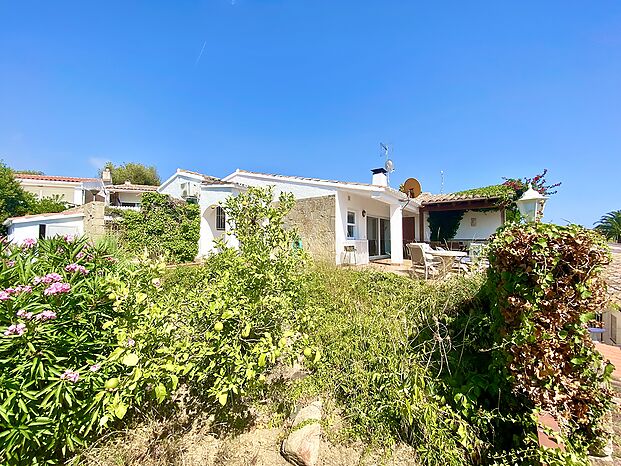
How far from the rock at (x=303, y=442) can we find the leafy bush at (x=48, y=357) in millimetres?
2335

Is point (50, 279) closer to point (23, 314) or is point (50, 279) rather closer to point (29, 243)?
point (23, 314)

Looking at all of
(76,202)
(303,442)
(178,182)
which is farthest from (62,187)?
(303,442)

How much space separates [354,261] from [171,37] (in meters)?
15.1

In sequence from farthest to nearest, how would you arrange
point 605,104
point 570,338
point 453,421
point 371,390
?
point 605,104, point 371,390, point 453,421, point 570,338

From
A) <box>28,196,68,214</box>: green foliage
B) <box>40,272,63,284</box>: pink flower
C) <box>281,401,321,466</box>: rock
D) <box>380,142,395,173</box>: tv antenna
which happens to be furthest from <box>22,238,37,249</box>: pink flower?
<box>28,196,68,214</box>: green foliage

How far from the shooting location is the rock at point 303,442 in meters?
3.39

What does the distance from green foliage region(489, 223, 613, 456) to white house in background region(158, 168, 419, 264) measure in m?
8.71

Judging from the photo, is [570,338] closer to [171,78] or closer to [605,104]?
[605,104]

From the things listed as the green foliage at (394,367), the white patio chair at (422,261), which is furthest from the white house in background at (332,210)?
the green foliage at (394,367)

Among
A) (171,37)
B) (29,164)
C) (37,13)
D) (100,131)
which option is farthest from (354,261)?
(29,164)

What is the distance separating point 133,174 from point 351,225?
42.5 metres

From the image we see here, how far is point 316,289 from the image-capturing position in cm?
684

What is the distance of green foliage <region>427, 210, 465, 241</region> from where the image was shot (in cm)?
2179

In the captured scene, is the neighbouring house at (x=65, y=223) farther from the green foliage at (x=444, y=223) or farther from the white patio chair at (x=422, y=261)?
the green foliage at (x=444, y=223)
